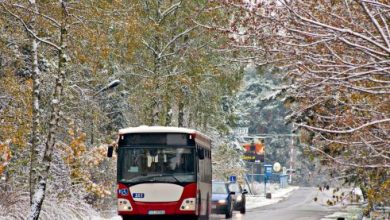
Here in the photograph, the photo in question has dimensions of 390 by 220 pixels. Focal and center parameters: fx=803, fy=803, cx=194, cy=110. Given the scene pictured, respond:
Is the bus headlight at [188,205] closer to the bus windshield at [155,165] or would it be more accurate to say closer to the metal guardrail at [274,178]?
the bus windshield at [155,165]

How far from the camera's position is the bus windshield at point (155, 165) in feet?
74.4

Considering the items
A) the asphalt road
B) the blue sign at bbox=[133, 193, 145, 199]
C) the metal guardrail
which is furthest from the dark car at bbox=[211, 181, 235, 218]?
the metal guardrail

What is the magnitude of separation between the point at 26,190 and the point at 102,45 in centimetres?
619

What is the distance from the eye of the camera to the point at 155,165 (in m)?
22.8

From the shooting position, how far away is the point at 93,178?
39656 mm

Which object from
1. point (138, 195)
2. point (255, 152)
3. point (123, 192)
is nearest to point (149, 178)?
point (138, 195)

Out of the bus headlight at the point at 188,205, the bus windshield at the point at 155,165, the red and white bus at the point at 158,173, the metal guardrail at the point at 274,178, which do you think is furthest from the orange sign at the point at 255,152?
the bus headlight at the point at 188,205

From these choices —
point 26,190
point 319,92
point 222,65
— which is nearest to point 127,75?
point 222,65

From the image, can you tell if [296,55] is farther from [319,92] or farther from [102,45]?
[102,45]

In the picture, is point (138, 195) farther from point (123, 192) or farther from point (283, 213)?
point (283, 213)

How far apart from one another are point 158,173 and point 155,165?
0.26 meters

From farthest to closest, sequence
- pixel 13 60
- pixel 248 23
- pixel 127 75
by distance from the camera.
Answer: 1. pixel 127 75
2. pixel 13 60
3. pixel 248 23

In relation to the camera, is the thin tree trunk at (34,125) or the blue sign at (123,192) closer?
the thin tree trunk at (34,125)

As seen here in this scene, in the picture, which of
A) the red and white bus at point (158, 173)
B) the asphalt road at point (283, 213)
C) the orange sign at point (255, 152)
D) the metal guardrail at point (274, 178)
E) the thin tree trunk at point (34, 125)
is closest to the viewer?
the thin tree trunk at point (34, 125)
